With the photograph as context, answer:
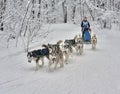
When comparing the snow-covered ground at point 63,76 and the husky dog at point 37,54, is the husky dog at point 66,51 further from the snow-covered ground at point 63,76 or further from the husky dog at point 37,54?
the husky dog at point 37,54

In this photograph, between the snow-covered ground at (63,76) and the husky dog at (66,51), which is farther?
the husky dog at (66,51)

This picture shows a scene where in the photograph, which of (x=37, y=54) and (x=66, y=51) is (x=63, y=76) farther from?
(x=66, y=51)

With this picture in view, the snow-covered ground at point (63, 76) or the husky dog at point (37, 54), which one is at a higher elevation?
the husky dog at point (37, 54)

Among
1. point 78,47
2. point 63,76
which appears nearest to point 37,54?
point 63,76

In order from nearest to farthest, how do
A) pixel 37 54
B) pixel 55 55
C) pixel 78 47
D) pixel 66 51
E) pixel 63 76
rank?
pixel 63 76
pixel 37 54
pixel 55 55
pixel 66 51
pixel 78 47

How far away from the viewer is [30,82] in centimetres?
841

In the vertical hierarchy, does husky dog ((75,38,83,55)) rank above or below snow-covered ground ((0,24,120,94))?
above

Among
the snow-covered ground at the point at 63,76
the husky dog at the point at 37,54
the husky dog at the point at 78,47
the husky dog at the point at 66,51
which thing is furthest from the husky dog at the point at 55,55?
the husky dog at the point at 78,47

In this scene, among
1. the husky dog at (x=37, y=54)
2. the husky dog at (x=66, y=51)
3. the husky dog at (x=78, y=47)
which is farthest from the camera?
the husky dog at (x=78, y=47)

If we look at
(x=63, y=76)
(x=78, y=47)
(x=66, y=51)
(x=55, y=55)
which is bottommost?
(x=63, y=76)

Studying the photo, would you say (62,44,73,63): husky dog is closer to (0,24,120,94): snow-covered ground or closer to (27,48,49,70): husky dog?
(0,24,120,94): snow-covered ground

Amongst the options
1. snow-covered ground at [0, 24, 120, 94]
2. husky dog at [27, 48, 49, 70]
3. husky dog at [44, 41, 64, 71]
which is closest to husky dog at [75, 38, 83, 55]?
snow-covered ground at [0, 24, 120, 94]

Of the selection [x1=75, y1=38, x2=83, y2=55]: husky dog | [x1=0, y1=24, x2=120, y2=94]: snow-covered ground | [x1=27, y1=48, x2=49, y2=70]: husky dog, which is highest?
[x1=27, y1=48, x2=49, y2=70]: husky dog

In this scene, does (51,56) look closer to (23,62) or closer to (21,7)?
(23,62)
